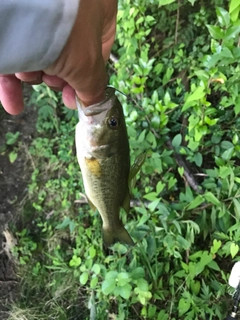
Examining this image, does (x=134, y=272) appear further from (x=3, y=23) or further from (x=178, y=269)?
(x=3, y=23)

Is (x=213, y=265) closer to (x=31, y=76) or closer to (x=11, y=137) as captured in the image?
(x=31, y=76)

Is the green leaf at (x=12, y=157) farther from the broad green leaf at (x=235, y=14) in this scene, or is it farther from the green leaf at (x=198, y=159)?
the broad green leaf at (x=235, y=14)

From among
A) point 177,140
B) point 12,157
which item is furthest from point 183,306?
point 12,157

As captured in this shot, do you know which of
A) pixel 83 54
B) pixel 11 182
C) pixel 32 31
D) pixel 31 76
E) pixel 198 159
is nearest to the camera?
pixel 32 31

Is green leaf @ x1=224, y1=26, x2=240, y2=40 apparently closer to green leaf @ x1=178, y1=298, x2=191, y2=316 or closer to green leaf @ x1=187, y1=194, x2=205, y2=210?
green leaf @ x1=187, y1=194, x2=205, y2=210

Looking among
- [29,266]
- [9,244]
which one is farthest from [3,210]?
[29,266]

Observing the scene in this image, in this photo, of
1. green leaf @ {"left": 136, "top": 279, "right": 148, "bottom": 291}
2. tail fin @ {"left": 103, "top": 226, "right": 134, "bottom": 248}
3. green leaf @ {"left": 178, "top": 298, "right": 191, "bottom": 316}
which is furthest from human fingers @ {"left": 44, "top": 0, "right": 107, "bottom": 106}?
green leaf @ {"left": 178, "top": 298, "right": 191, "bottom": 316}
